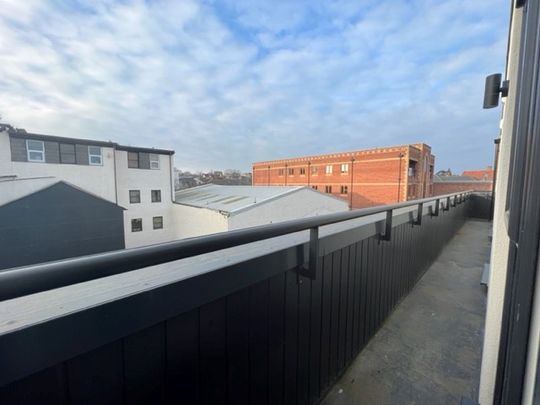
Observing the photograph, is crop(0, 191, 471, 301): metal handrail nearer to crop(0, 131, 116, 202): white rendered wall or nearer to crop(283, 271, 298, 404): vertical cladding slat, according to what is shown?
crop(283, 271, 298, 404): vertical cladding slat

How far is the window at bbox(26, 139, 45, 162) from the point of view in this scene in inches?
443

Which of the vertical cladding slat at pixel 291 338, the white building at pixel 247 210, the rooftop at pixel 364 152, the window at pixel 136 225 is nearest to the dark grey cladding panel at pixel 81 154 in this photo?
the window at pixel 136 225

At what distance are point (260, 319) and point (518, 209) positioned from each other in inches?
41.4

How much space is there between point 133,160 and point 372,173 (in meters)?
21.7

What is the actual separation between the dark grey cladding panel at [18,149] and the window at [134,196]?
4.86 metres

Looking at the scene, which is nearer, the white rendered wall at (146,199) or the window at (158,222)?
the white rendered wall at (146,199)

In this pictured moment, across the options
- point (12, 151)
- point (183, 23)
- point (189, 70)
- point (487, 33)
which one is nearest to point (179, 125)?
point (12, 151)

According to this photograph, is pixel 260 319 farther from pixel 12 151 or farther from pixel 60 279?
pixel 12 151

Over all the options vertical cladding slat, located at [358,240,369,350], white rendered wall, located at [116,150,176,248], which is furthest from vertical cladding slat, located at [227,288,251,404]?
white rendered wall, located at [116,150,176,248]

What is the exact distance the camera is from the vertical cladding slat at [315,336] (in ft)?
4.85

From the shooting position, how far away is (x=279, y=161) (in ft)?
113

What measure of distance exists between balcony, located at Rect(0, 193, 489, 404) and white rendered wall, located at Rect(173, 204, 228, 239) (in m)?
9.31

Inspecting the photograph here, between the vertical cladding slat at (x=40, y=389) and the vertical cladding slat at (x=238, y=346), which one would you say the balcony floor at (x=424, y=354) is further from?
the vertical cladding slat at (x=40, y=389)

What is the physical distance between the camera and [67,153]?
12.2 m
